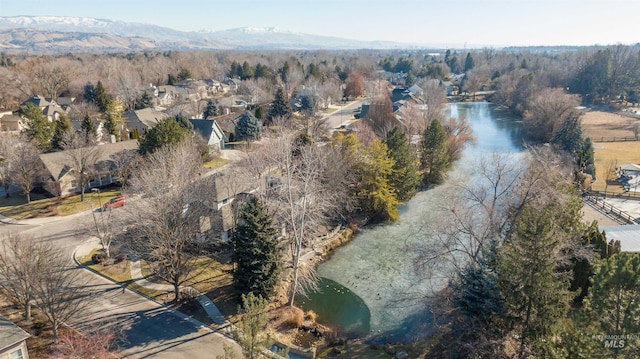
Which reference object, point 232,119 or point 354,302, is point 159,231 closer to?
point 354,302

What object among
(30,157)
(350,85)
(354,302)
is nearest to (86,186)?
(30,157)

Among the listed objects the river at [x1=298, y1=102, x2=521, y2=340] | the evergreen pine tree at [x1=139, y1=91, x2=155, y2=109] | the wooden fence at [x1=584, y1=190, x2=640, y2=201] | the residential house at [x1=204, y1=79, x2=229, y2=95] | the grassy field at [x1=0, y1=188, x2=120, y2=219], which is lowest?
the river at [x1=298, y1=102, x2=521, y2=340]

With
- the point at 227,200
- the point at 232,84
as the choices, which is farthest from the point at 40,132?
the point at 232,84

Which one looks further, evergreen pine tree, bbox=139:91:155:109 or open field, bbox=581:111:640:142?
evergreen pine tree, bbox=139:91:155:109

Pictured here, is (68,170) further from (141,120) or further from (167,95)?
(167,95)

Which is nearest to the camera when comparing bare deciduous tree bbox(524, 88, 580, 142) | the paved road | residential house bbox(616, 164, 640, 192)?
the paved road

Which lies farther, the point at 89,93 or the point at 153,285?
the point at 89,93

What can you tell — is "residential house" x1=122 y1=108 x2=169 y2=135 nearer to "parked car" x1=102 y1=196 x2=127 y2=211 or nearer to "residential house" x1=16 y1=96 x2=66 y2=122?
"residential house" x1=16 y1=96 x2=66 y2=122

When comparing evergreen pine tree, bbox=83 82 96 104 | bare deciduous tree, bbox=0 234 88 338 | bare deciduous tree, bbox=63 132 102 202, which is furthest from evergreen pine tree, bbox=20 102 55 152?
evergreen pine tree, bbox=83 82 96 104
